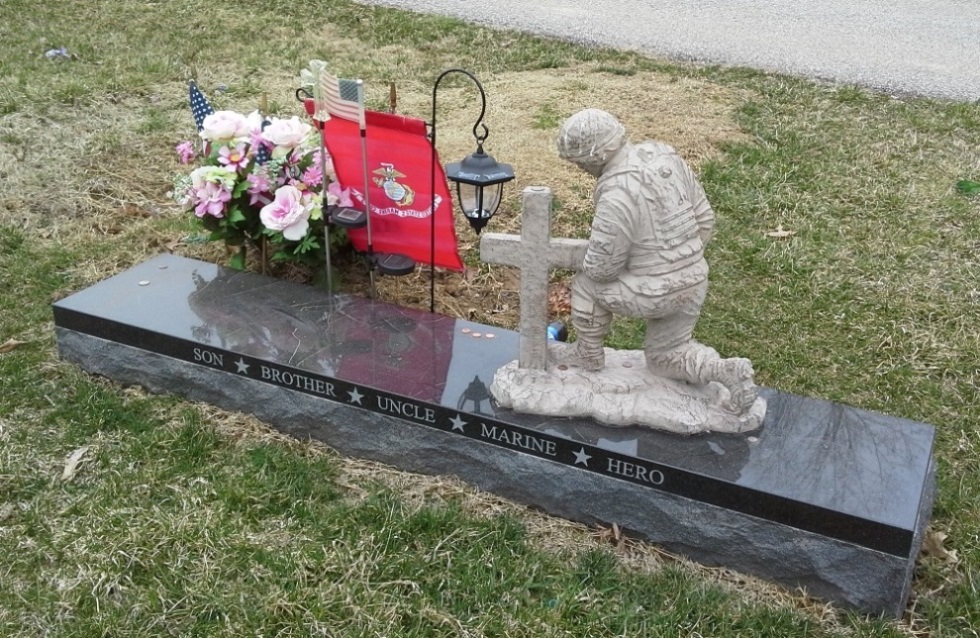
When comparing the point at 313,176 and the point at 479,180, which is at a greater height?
the point at 479,180

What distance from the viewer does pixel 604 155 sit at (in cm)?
349

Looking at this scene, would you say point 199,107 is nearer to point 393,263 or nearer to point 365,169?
point 365,169

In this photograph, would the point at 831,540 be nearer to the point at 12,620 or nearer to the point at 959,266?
the point at 12,620

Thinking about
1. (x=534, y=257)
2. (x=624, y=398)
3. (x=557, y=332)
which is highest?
(x=534, y=257)

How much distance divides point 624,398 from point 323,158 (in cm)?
183

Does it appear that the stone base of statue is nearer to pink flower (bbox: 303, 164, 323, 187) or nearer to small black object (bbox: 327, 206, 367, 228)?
small black object (bbox: 327, 206, 367, 228)

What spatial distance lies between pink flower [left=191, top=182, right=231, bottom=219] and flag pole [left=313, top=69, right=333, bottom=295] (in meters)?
0.49

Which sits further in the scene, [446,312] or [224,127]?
[446,312]

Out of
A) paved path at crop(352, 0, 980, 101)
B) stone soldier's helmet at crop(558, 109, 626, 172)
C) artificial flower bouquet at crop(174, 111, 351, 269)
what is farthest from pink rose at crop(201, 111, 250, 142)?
paved path at crop(352, 0, 980, 101)

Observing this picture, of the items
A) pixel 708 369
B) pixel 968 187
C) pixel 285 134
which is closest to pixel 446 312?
pixel 285 134

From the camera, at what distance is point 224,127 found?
4824mm

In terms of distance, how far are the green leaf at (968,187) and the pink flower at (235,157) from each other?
5.05 meters

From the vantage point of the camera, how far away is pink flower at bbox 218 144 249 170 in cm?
488

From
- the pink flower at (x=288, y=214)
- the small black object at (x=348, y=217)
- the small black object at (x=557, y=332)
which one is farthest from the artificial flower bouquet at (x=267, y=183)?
the small black object at (x=557, y=332)
